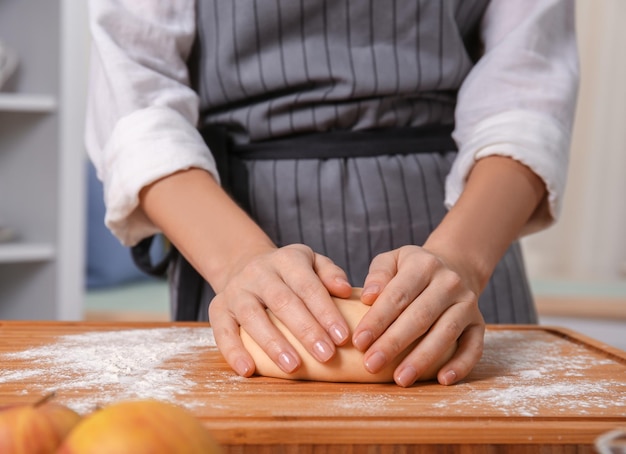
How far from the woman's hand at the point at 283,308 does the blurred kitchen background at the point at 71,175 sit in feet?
4.37

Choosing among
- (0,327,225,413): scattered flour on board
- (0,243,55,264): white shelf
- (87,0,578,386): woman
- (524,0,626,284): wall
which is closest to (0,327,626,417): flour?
(0,327,225,413): scattered flour on board

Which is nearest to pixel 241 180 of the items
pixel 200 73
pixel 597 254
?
pixel 200 73

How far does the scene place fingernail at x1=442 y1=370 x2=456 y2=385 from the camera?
681mm

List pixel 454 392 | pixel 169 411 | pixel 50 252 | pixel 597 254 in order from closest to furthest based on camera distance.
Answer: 1. pixel 169 411
2. pixel 454 392
3. pixel 50 252
4. pixel 597 254

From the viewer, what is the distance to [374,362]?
2.18ft

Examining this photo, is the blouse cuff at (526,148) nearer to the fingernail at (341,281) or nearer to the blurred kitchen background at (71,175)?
the fingernail at (341,281)

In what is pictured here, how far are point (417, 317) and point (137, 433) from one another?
1.30ft

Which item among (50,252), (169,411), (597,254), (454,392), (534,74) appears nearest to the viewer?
(169,411)

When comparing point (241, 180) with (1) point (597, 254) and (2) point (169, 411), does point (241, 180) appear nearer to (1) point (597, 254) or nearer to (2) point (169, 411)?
(2) point (169, 411)

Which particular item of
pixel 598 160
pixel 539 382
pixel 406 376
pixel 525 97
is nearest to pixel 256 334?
pixel 406 376

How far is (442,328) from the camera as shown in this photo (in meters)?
→ 0.71

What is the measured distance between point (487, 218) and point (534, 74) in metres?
0.26

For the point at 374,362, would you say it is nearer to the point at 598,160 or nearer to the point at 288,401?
the point at 288,401

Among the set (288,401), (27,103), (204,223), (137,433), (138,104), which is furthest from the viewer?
(27,103)
